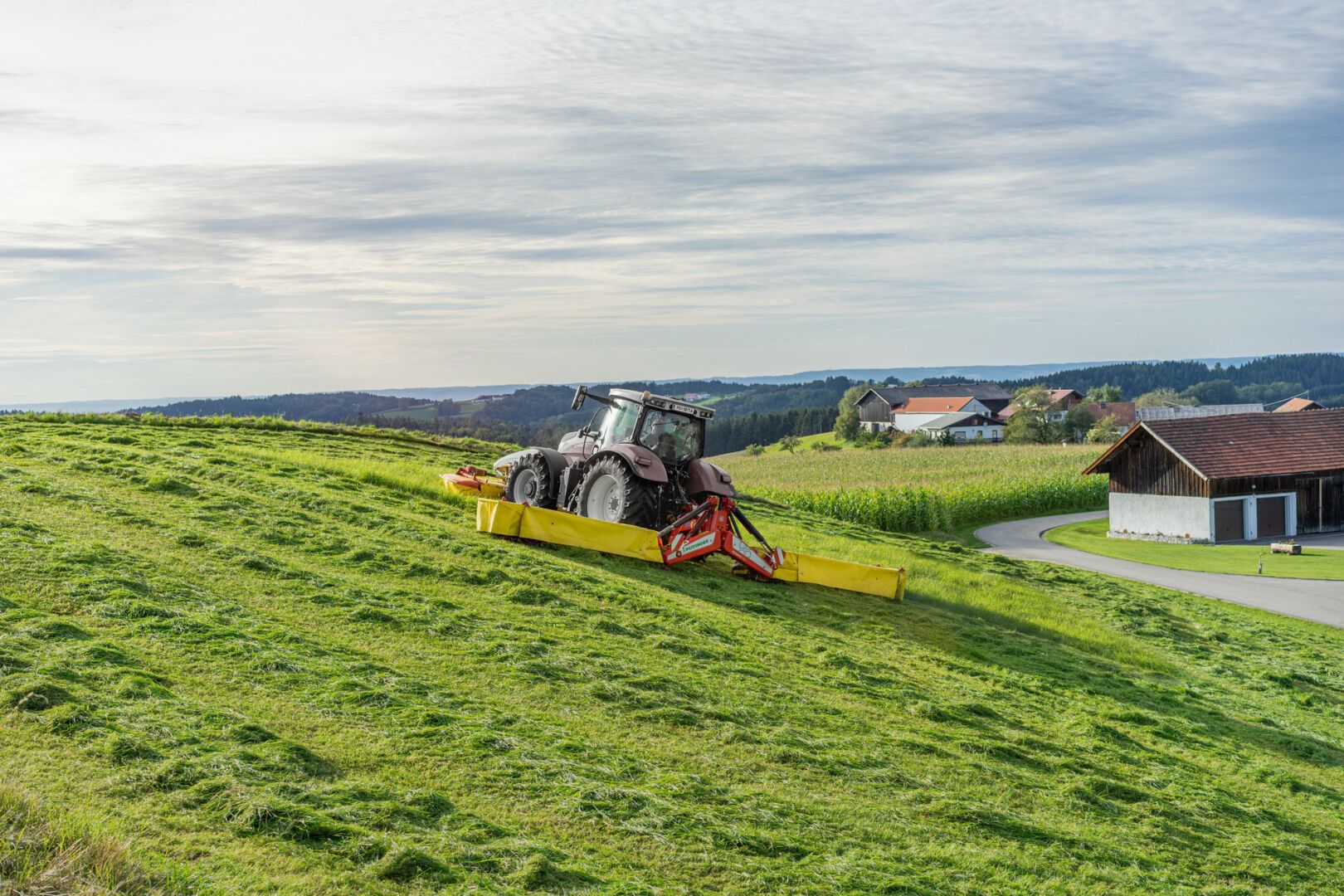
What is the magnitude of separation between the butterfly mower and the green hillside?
1.55 feet

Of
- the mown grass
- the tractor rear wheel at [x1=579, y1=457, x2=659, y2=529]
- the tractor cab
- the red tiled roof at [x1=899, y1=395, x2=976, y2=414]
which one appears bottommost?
the mown grass

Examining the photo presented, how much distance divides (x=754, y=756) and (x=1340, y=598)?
25587mm

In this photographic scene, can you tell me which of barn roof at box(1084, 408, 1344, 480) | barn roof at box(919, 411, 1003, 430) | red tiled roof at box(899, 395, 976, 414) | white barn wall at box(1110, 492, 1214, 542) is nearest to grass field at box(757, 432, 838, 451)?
barn roof at box(919, 411, 1003, 430)

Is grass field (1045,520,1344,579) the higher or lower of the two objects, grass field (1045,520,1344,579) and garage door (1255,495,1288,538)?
the lower

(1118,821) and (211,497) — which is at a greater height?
(211,497)

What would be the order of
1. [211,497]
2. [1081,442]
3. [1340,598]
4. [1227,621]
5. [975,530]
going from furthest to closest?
[1081,442], [975,530], [1340,598], [1227,621], [211,497]

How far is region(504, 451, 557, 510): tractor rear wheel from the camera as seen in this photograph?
18.8m

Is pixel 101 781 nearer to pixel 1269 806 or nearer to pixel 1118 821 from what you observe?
pixel 1118 821

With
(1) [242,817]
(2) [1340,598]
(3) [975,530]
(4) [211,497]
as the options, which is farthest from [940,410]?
(1) [242,817]

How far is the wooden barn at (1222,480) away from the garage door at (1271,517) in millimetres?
34

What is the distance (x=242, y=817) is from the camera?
6.44 meters

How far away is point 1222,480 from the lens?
4275 cm

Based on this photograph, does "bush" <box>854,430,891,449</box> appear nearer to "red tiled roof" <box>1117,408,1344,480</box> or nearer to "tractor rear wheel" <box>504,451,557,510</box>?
"red tiled roof" <box>1117,408,1344,480</box>

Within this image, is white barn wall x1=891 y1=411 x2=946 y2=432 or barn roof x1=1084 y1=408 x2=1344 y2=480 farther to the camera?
white barn wall x1=891 y1=411 x2=946 y2=432
